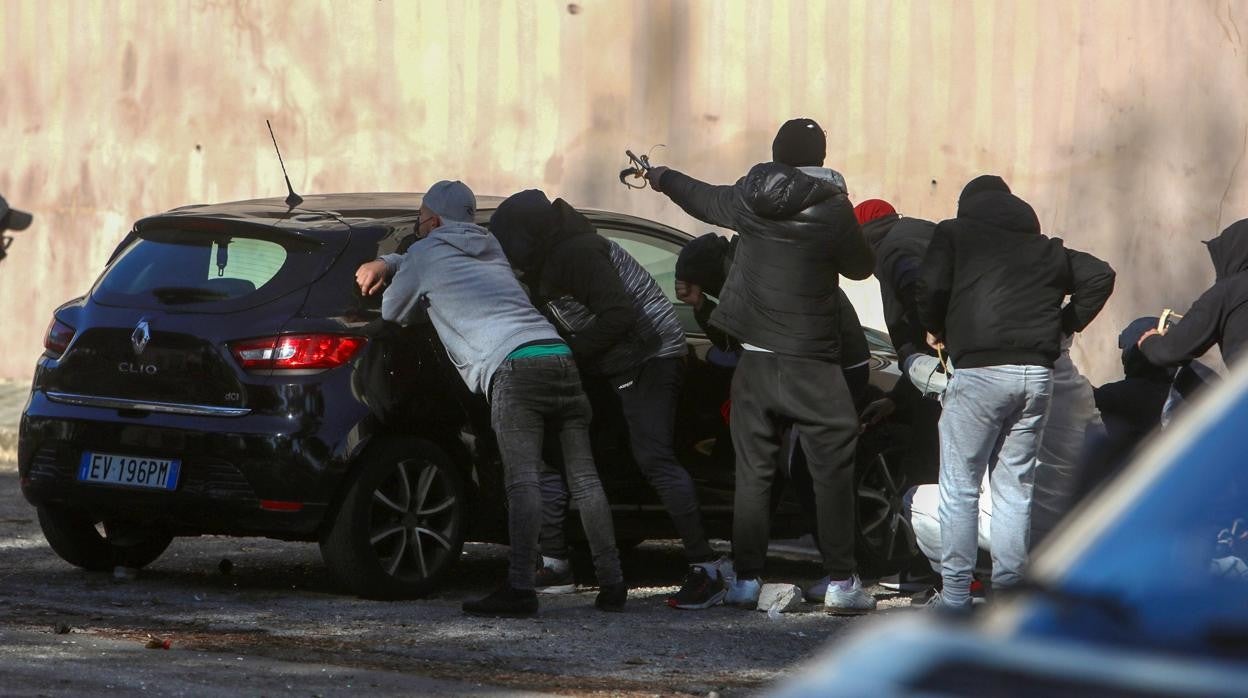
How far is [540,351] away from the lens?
25.0 feet

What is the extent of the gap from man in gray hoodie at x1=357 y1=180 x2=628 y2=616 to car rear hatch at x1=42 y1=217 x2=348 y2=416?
350 mm

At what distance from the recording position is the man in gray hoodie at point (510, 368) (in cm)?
756

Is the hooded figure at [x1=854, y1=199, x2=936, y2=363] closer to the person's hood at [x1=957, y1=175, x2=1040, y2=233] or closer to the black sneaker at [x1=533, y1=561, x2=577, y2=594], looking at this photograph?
the person's hood at [x1=957, y1=175, x2=1040, y2=233]

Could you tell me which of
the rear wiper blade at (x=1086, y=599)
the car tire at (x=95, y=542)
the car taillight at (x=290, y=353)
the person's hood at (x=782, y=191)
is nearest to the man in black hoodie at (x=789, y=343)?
the person's hood at (x=782, y=191)

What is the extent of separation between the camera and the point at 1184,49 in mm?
11883

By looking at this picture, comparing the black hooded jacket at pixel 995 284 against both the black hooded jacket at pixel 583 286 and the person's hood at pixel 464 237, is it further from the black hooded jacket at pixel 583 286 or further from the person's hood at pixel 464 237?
the person's hood at pixel 464 237

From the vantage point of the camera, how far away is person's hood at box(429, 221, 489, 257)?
766 cm

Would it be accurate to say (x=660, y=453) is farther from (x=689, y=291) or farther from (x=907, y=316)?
(x=907, y=316)

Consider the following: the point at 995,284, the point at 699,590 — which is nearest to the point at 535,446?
the point at 699,590

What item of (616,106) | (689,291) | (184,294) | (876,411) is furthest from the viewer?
(616,106)

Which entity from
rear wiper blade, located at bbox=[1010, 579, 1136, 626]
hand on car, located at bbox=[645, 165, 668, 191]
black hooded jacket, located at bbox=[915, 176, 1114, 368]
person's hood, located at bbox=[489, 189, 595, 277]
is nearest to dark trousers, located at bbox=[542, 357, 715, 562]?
person's hood, located at bbox=[489, 189, 595, 277]

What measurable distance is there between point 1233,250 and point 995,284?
853mm

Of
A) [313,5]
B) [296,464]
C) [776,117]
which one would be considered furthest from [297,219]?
[313,5]

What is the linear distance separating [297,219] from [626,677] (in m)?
2.56
